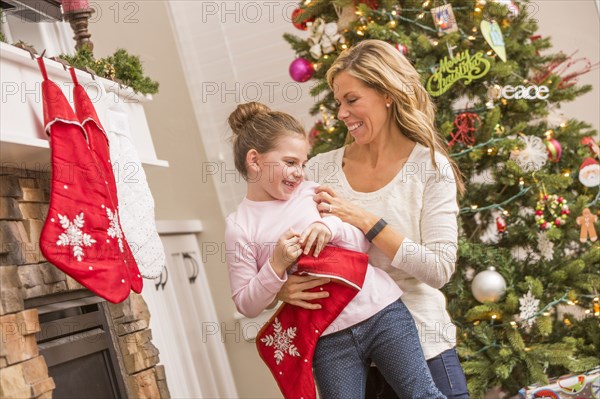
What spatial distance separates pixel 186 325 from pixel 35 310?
4.80 ft

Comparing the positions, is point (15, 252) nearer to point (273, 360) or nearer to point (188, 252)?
point (273, 360)

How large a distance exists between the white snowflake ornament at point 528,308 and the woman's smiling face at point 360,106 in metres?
1.15

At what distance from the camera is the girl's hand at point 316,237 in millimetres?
1853

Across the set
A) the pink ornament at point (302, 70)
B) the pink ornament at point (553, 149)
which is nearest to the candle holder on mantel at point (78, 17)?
the pink ornament at point (302, 70)

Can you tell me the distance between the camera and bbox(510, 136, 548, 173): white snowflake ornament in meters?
3.02

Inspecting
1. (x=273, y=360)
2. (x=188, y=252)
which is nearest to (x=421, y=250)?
(x=273, y=360)

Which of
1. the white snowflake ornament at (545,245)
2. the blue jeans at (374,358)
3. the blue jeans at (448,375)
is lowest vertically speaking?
the blue jeans at (448,375)

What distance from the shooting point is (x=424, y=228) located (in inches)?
80.7

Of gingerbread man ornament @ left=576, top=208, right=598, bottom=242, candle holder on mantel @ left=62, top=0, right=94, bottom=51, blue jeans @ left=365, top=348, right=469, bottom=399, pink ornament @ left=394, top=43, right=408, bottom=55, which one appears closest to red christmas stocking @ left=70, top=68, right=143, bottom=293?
candle holder on mantel @ left=62, top=0, right=94, bottom=51

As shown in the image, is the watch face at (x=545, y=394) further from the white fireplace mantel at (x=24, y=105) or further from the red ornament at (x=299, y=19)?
the white fireplace mantel at (x=24, y=105)

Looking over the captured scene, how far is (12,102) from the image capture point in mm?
1897

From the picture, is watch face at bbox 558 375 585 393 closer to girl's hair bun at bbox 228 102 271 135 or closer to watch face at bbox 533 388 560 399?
watch face at bbox 533 388 560 399

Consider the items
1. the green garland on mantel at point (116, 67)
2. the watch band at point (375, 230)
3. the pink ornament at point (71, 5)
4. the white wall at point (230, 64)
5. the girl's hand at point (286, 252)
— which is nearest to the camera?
the girl's hand at point (286, 252)

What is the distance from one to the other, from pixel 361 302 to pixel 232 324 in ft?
5.97
